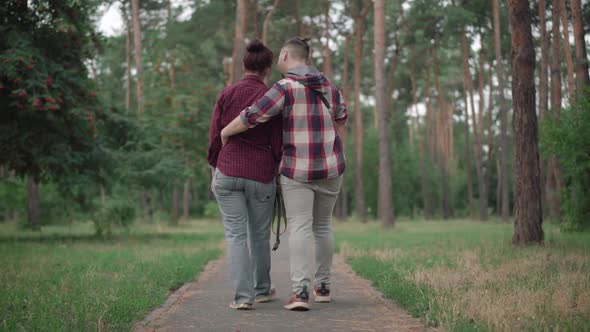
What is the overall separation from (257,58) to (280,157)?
95cm

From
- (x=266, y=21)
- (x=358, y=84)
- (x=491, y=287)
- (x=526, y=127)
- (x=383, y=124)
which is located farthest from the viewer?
(x=358, y=84)

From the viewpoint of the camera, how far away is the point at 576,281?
6.32 metres

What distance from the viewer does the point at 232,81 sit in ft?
99.1

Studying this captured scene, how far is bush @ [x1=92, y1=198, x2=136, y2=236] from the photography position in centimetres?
1878

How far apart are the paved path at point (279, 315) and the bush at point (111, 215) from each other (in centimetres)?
1207

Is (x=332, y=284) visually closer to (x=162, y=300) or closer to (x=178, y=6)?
(x=162, y=300)

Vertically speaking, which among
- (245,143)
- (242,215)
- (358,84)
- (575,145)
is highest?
(358,84)

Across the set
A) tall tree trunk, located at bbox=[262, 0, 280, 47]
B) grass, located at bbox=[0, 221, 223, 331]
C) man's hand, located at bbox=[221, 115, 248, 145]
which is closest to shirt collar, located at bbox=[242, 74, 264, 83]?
man's hand, located at bbox=[221, 115, 248, 145]

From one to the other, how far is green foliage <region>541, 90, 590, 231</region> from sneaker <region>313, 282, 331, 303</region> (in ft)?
33.3

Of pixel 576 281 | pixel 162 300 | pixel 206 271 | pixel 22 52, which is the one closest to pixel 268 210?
pixel 162 300

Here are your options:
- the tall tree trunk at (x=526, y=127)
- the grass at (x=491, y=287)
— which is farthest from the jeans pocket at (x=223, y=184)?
the tall tree trunk at (x=526, y=127)

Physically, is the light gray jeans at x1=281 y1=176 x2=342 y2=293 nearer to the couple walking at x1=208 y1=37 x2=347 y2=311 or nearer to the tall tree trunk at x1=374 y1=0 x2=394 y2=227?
the couple walking at x1=208 y1=37 x2=347 y2=311

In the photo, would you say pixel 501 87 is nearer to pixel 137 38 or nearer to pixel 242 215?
pixel 137 38

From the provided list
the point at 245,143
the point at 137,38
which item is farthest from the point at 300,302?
the point at 137,38
